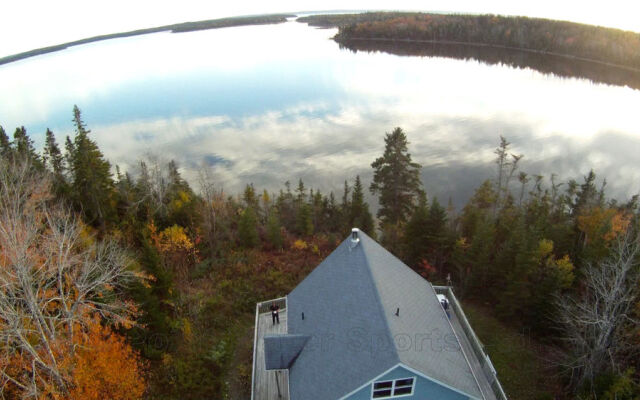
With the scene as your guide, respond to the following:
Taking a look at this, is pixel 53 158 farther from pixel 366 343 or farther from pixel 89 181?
pixel 366 343

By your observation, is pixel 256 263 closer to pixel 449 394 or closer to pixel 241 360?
pixel 241 360

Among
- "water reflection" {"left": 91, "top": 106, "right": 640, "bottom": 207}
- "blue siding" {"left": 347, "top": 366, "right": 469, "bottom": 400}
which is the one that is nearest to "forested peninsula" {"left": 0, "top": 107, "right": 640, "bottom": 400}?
"blue siding" {"left": 347, "top": 366, "right": 469, "bottom": 400}

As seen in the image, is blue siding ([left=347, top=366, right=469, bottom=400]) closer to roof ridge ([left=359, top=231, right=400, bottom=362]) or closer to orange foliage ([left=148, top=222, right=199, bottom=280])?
roof ridge ([left=359, top=231, right=400, bottom=362])

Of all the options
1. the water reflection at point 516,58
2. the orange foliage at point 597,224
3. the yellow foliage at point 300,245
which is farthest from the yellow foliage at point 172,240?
the water reflection at point 516,58

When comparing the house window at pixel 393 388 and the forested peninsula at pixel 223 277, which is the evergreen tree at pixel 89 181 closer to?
the forested peninsula at pixel 223 277

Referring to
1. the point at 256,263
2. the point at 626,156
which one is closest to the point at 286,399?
the point at 256,263

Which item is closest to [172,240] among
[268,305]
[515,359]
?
[268,305]

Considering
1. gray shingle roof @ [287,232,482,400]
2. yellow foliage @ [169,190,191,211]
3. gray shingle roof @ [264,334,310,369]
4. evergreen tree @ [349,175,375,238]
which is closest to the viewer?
gray shingle roof @ [287,232,482,400]
